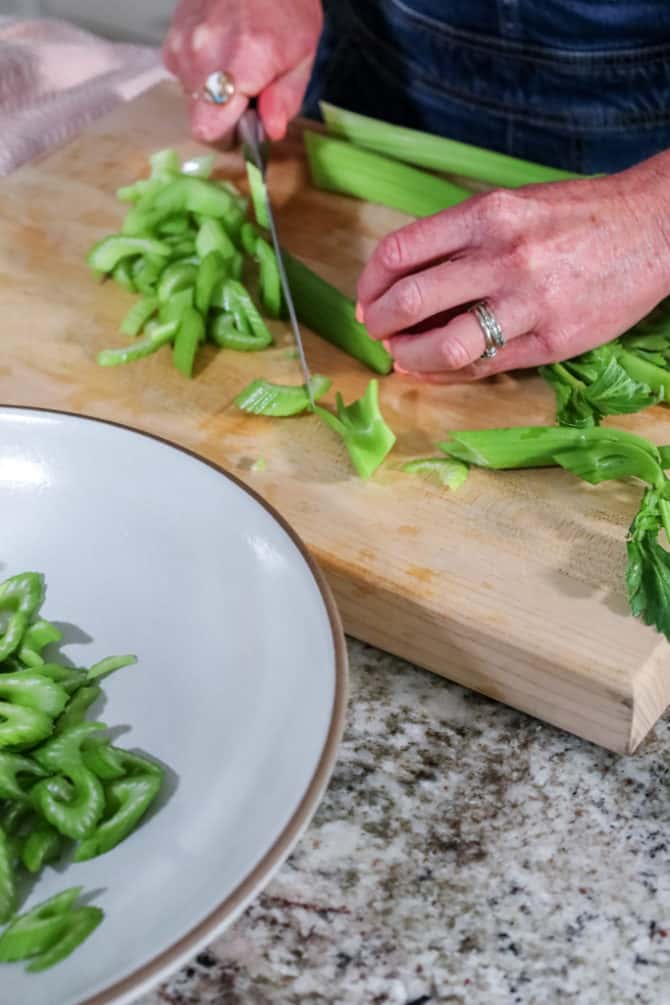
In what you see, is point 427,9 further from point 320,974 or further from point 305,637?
point 320,974

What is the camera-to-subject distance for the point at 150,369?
1.67m

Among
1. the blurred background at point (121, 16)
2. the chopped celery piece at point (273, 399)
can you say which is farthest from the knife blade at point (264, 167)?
the blurred background at point (121, 16)

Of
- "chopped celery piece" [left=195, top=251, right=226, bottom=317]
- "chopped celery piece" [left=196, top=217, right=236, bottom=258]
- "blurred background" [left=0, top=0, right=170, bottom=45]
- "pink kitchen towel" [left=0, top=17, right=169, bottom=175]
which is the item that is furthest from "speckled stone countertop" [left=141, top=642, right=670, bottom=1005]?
"blurred background" [left=0, top=0, right=170, bottom=45]

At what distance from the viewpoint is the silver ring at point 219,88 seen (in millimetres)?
1975

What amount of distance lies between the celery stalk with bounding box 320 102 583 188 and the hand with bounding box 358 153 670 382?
389 millimetres

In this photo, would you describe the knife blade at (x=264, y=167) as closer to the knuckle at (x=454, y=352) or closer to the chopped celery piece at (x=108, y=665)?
the knuckle at (x=454, y=352)

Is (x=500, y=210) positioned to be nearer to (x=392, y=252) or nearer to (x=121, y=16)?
(x=392, y=252)

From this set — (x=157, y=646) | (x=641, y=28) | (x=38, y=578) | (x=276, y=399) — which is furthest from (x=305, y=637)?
(x=641, y=28)

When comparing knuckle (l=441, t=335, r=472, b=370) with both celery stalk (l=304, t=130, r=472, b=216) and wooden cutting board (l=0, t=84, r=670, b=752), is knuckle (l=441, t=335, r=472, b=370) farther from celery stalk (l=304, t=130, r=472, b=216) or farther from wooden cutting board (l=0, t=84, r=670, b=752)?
celery stalk (l=304, t=130, r=472, b=216)

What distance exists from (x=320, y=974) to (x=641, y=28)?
1.46 metres

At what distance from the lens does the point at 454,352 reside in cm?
151

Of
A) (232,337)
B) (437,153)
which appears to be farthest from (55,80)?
(232,337)

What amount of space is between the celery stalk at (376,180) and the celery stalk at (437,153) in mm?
33

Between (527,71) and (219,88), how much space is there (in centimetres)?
48
